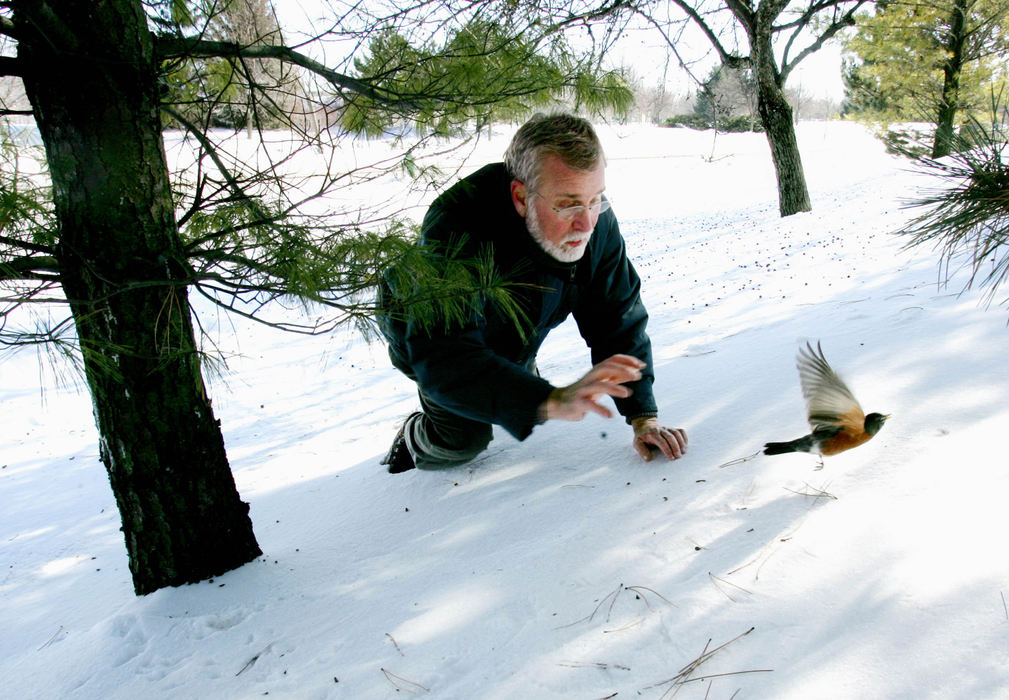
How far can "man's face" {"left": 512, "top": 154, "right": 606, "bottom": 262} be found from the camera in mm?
1917

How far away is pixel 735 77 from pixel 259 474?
29.7ft

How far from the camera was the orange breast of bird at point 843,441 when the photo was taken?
157 cm

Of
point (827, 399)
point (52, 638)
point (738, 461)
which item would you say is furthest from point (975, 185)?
point (52, 638)

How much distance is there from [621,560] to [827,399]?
66cm

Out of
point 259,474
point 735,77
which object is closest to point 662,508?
point 259,474

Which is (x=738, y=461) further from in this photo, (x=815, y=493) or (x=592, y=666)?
(x=592, y=666)

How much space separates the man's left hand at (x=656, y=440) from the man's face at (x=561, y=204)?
0.61 metres

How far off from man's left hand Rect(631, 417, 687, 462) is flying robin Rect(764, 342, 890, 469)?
0.37 metres

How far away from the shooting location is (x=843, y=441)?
1.59m

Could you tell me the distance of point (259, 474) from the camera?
3094 mm

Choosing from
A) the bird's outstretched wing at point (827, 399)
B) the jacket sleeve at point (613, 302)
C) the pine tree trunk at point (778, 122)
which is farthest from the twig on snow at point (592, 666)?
the pine tree trunk at point (778, 122)

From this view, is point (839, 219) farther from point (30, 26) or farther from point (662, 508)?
point (30, 26)

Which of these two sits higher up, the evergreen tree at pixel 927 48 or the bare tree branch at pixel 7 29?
the evergreen tree at pixel 927 48

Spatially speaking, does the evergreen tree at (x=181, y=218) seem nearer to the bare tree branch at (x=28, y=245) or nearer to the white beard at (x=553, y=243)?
the bare tree branch at (x=28, y=245)
